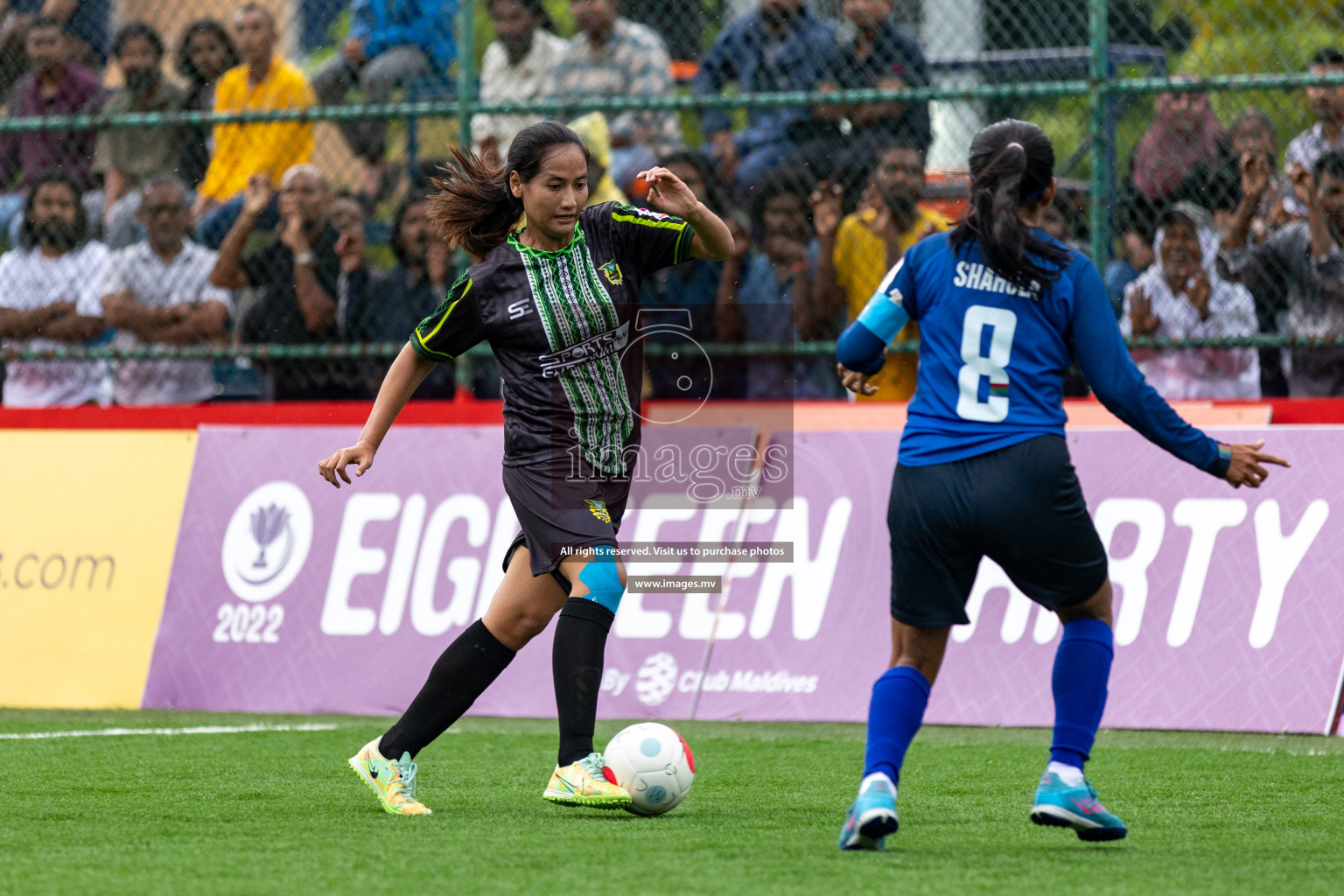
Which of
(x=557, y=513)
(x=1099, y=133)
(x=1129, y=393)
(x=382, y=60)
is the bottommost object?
(x=557, y=513)

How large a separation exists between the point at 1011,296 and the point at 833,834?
4.75 ft

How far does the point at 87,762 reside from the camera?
239 inches

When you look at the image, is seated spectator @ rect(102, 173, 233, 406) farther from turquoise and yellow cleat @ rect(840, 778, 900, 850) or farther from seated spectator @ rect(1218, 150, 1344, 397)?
turquoise and yellow cleat @ rect(840, 778, 900, 850)

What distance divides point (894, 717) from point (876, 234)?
4306 millimetres

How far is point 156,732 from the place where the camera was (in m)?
7.08

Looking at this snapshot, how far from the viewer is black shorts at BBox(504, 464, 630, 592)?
4934 millimetres

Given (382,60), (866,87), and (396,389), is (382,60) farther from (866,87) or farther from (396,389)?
(396,389)

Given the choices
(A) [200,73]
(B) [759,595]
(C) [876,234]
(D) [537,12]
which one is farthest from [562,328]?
(A) [200,73]

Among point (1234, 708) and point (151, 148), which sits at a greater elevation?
point (151, 148)

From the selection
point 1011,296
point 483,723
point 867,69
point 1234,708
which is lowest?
point 483,723

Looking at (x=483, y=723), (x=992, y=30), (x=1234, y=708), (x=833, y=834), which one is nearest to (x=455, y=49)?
(x=992, y=30)

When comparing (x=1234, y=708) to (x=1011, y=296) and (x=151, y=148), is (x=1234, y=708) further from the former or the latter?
(x=151, y=148)

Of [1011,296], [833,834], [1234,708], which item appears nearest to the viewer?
[1011,296]

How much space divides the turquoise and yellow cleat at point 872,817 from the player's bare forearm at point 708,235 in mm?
1728
